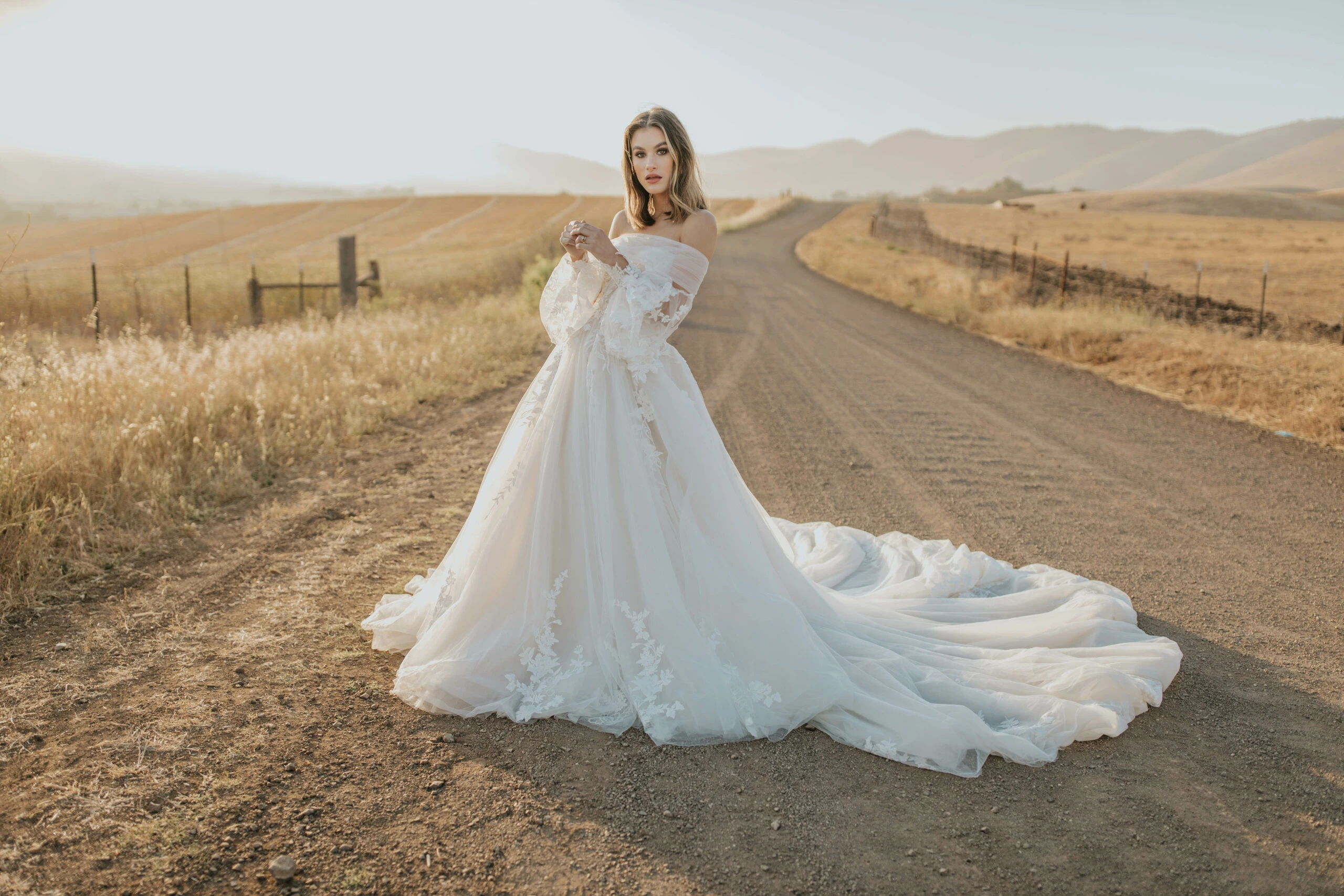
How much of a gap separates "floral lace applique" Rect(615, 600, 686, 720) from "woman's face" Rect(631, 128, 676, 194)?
176cm

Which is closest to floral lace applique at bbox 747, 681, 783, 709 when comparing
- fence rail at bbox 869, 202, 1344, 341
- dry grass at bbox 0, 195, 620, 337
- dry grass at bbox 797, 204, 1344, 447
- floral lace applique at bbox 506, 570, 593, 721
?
floral lace applique at bbox 506, 570, 593, 721

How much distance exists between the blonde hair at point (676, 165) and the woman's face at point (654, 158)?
0.05ft

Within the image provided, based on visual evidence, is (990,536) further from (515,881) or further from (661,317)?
(515,881)

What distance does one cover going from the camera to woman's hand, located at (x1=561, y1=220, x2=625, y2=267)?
3250mm

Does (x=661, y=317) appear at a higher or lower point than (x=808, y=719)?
higher

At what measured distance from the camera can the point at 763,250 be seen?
30.9 meters

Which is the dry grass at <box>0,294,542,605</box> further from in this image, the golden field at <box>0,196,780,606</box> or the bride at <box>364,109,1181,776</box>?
the bride at <box>364,109,1181,776</box>

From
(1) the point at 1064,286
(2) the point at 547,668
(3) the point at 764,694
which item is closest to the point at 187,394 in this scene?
(2) the point at 547,668

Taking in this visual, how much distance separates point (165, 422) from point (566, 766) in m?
4.66

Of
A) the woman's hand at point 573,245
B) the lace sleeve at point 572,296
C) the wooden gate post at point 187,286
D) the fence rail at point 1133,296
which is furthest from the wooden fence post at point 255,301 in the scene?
the fence rail at point 1133,296

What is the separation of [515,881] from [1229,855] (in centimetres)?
209

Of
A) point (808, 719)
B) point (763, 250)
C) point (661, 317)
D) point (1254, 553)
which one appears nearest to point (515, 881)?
point (808, 719)

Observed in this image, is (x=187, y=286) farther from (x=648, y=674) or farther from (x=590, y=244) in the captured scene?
(x=648, y=674)

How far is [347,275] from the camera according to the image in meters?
13.5
